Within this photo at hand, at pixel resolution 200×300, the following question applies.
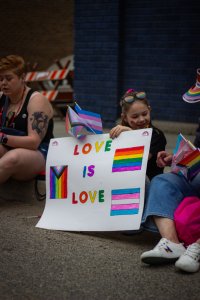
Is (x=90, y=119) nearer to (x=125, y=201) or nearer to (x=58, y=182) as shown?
(x=58, y=182)

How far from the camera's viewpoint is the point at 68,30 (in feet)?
59.2

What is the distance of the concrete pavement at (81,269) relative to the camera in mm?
3070

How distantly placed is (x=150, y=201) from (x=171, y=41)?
17.5 ft

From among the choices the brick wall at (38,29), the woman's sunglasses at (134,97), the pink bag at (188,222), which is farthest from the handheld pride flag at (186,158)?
the brick wall at (38,29)

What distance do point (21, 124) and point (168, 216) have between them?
186 centimetres

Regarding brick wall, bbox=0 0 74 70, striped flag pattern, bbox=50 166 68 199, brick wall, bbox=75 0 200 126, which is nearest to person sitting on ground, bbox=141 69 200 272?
striped flag pattern, bbox=50 166 68 199

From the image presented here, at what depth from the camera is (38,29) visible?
711 inches

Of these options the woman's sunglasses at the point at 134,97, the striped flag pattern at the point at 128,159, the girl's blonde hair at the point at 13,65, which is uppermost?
the girl's blonde hair at the point at 13,65

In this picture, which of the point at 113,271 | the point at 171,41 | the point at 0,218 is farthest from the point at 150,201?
the point at 171,41

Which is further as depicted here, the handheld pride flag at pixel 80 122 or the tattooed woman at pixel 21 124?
the tattooed woman at pixel 21 124

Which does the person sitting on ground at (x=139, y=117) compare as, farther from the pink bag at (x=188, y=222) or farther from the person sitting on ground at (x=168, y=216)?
the pink bag at (x=188, y=222)

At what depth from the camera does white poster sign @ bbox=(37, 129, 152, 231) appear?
3.93m

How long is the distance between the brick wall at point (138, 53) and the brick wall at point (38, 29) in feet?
29.7

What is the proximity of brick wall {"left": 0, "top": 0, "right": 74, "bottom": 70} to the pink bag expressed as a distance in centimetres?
1491
